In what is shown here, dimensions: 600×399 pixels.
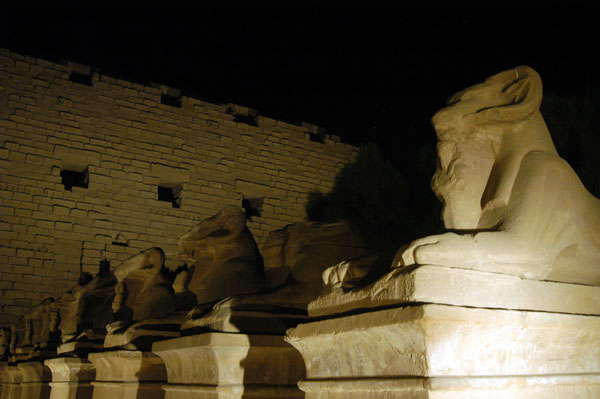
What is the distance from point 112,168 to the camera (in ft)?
43.4

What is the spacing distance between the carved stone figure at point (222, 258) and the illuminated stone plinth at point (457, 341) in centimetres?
204

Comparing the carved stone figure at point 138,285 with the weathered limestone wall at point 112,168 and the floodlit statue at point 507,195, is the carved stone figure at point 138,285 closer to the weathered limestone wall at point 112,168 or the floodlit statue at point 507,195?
the floodlit statue at point 507,195

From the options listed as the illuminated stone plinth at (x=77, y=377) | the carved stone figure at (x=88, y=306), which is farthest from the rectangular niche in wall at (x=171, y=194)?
the illuminated stone plinth at (x=77, y=377)

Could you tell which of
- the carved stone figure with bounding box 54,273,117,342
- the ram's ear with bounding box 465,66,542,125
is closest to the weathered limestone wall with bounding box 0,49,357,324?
the carved stone figure with bounding box 54,273,117,342

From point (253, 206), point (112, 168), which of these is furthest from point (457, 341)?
point (253, 206)

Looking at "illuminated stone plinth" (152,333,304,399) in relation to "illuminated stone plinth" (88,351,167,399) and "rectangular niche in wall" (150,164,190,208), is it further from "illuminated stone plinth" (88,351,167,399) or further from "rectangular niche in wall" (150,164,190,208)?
"rectangular niche in wall" (150,164,190,208)

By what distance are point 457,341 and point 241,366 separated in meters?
1.56

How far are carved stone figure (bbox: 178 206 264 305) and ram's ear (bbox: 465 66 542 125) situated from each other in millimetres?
2312

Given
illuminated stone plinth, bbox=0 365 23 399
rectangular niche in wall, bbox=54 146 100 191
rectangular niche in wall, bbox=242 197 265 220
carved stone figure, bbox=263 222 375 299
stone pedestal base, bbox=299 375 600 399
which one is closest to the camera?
stone pedestal base, bbox=299 375 600 399

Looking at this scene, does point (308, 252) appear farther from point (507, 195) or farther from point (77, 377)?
point (77, 377)

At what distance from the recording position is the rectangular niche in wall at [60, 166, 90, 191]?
517 inches

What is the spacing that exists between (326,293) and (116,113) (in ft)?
39.7

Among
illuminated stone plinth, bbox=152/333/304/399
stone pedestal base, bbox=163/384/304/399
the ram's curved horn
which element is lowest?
stone pedestal base, bbox=163/384/304/399

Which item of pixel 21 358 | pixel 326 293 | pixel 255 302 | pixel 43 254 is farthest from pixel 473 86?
pixel 43 254
